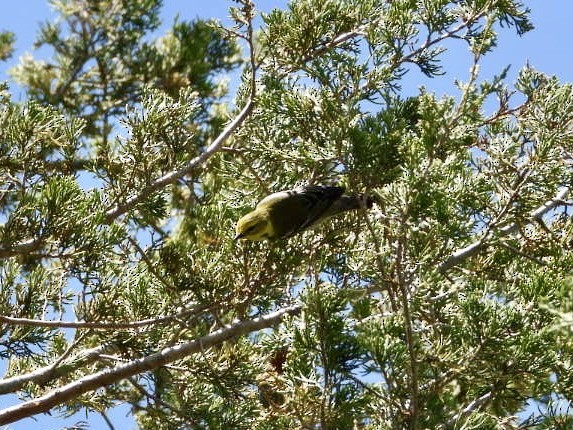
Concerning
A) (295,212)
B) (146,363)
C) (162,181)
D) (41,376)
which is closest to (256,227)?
(295,212)

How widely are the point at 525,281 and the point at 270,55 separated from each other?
2275 millimetres

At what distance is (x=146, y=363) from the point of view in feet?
15.0

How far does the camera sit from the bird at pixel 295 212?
14.5 ft

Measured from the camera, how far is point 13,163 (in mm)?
4508

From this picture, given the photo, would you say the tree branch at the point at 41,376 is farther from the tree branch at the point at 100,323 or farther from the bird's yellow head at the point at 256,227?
the bird's yellow head at the point at 256,227

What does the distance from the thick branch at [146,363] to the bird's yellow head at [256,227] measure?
434 mm

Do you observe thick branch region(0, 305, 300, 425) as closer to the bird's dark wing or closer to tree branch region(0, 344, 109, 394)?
tree branch region(0, 344, 109, 394)

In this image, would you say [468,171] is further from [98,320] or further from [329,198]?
[98,320]

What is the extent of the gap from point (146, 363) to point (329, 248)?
1215 millimetres

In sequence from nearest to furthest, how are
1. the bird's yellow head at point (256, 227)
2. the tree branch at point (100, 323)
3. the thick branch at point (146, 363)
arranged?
the tree branch at point (100, 323) → the thick branch at point (146, 363) → the bird's yellow head at point (256, 227)

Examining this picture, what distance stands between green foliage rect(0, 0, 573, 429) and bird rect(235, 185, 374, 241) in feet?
0.33

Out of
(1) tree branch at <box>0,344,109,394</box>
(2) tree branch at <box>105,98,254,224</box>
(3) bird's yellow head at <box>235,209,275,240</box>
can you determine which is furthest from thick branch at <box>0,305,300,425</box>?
(2) tree branch at <box>105,98,254,224</box>

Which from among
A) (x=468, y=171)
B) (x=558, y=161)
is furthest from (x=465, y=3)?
(x=558, y=161)

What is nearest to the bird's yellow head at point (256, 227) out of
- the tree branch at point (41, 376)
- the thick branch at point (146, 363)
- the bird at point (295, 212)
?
the bird at point (295, 212)
